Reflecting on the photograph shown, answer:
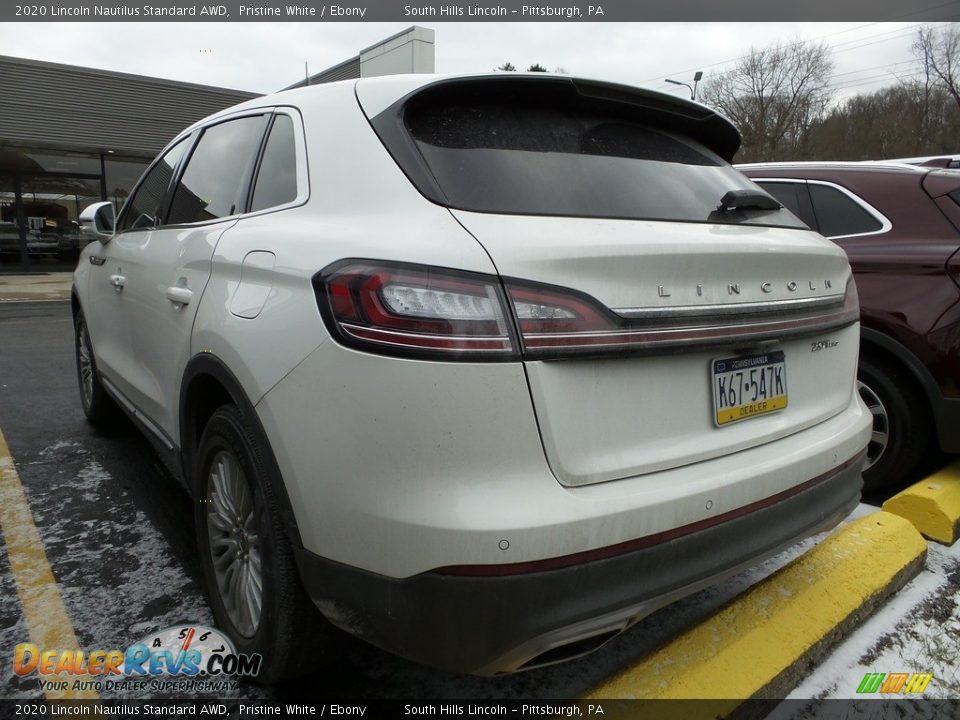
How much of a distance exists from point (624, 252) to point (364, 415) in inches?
27.2

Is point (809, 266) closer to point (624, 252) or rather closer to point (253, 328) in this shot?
point (624, 252)

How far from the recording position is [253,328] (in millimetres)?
1785

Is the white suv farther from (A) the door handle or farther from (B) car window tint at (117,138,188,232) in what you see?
(B) car window tint at (117,138,188,232)

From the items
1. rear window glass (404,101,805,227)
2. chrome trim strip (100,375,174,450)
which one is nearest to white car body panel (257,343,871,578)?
rear window glass (404,101,805,227)

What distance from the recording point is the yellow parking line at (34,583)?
2133mm

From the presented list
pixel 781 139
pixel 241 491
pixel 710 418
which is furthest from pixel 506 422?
pixel 781 139

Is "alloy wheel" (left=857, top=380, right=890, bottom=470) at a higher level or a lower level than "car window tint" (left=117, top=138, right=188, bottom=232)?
lower

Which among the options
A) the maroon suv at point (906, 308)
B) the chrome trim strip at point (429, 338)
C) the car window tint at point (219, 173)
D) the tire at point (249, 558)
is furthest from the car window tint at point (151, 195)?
the maroon suv at point (906, 308)

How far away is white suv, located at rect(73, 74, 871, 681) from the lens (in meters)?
1.42

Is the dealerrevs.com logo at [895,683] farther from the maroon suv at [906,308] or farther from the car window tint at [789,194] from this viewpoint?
the car window tint at [789,194]

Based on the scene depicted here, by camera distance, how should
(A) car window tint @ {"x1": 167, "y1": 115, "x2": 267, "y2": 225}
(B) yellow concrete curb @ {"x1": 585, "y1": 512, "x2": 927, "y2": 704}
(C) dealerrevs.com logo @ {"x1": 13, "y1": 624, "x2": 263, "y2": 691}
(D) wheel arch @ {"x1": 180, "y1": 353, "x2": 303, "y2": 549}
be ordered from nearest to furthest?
(D) wheel arch @ {"x1": 180, "y1": 353, "x2": 303, "y2": 549}
(B) yellow concrete curb @ {"x1": 585, "y1": 512, "x2": 927, "y2": 704}
(C) dealerrevs.com logo @ {"x1": 13, "y1": 624, "x2": 263, "y2": 691}
(A) car window tint @ {"x1": 167, "y1": 115, "x2": 267, "y2": 225}

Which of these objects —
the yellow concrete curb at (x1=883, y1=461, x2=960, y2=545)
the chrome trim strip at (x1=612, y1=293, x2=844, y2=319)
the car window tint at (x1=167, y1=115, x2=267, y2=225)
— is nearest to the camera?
the chrome trim strip at (x1=612, y1=293, x2=844, y2=319)

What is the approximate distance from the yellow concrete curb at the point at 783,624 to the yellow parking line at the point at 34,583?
5.23 ft

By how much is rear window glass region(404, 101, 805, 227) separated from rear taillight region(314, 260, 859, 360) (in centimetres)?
24
